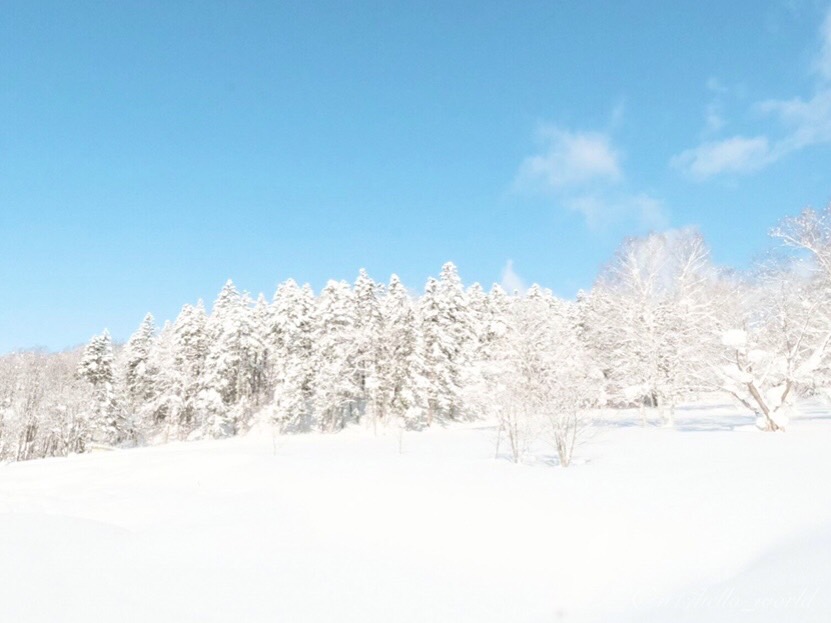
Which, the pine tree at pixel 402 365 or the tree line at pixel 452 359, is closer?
the tree line at pixel 452 359

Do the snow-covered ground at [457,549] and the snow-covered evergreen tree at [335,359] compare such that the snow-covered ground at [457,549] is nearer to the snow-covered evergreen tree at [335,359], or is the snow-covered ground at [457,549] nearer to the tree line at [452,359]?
the tree line at [452,359]

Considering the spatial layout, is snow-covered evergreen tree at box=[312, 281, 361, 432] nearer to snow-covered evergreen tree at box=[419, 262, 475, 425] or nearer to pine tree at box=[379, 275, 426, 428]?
pine tree at box=[379, 275, 426, 428]

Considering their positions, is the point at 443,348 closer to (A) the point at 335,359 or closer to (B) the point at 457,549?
(A) the point at 335,359

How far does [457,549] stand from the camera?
26.0ft

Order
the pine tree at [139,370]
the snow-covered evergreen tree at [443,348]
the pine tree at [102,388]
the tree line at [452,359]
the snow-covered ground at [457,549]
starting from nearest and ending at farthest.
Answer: the snow-covered ground at [457,549] < the tree line at [452,359] < the snow-covered evergreen tree at [443,348] < the pine tree at [102,388] < the pine tree at [139,370]

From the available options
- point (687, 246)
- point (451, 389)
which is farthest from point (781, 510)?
point (451, 389)

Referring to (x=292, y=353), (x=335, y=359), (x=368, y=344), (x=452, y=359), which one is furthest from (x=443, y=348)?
(x=292, y=353)

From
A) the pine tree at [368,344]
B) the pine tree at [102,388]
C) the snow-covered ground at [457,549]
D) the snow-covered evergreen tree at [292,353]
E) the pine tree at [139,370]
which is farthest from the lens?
the pine tree at [139,370]

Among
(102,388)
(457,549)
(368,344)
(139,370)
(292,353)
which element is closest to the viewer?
(457,549)

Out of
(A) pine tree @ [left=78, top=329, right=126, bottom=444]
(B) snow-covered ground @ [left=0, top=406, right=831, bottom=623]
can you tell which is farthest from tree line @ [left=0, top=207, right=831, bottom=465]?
(B) snow-covered ground @ [left=0, top=406, right=831, bottom=623]

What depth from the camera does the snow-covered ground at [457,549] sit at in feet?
19.9

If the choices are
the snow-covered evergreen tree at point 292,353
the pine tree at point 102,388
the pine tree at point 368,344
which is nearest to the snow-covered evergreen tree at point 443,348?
the pine tree at point 368,344

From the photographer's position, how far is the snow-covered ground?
6059 mm

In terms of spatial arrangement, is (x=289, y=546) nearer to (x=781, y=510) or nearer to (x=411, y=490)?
(x=411, y=490)
